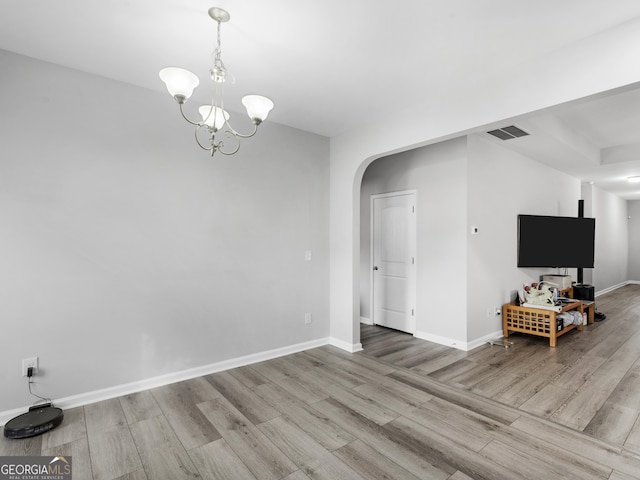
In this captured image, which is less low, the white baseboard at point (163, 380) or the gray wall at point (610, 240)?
the gray wall at point (610, 240)

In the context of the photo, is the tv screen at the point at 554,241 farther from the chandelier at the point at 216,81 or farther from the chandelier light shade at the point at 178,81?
the chandelier light shade at the point at 178,81

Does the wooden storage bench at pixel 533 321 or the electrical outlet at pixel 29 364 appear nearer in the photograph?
the electrical outlet at pixel 29 364

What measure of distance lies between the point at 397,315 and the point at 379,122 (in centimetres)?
273

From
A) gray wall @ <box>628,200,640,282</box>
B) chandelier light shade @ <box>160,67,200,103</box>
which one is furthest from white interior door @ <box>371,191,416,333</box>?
gray wall @ <box>628,200,640,282</box>

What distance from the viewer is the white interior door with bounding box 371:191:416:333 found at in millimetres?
4715

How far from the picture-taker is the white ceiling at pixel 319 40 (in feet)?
6.57

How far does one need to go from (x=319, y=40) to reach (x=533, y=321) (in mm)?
4308

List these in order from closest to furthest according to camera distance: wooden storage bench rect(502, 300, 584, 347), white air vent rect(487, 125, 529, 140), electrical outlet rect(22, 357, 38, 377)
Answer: electrical outlet rect(22, 357, 38, 377), white air vent rect(487, 125, 529, 140), wooden storage bench rect(502, 300, 584, 347)

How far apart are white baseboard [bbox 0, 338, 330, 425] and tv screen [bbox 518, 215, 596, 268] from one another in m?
3.44

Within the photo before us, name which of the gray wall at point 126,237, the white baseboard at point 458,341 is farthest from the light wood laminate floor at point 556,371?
the gray wall at point 126,237

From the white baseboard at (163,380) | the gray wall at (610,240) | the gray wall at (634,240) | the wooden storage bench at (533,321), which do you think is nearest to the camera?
the white baseboard at (163,380)

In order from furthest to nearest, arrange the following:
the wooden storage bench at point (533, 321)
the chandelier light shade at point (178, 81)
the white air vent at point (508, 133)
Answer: the wooden storage bench at point (533, 321) → the white air vent at point (508, 133) → the chandelier light shade at point (178, 81)

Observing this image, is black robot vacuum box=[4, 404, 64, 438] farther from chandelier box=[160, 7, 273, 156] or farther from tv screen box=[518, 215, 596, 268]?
tv screen box=[518, 215, 596, 268]

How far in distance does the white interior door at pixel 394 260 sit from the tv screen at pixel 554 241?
172 centimetres
